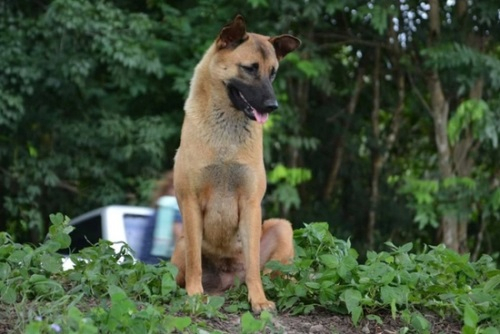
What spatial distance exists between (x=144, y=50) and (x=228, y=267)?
7.83 m

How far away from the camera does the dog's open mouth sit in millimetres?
6109

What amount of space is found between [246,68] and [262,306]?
4.43 ft

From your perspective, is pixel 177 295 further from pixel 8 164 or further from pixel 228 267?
pixel 8 164

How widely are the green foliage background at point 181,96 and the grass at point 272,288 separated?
6.84m

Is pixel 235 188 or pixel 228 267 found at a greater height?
pixel 235 188

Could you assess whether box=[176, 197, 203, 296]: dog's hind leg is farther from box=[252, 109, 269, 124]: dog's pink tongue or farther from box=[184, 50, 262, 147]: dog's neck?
box=[252, 109, 269, 124]: dog's pink tongue

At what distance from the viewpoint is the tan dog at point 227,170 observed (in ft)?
19.9

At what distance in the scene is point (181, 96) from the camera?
48.1ft

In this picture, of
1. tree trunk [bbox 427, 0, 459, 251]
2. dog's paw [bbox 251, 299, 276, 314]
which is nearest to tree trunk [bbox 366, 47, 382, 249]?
tree trunk [bbox 427, 0, 459, 251]

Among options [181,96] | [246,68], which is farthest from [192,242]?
[181,96]

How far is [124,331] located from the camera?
489cm

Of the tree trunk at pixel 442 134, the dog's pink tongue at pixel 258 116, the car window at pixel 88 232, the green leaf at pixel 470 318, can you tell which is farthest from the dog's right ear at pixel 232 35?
the tree trunk at pixel 442 134

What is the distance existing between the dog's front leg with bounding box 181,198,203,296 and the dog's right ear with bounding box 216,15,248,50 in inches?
36.9

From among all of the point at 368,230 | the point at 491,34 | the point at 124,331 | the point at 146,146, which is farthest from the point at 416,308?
the point at 368,230
